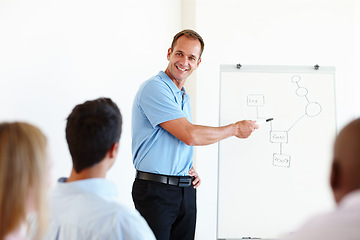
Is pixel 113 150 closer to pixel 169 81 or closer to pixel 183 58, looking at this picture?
pixel 169 81

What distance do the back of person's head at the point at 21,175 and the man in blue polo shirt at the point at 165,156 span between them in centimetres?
104

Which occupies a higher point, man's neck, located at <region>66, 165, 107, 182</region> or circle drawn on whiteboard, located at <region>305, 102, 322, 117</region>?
circle drawn on whiteboard, located at <region>305, 102, 322, 117</region>

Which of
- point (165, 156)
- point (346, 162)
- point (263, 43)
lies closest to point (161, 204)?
point (165, 156)

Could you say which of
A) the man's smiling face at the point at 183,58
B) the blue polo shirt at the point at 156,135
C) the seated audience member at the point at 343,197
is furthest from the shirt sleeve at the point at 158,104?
the seated audience member at the point at 343,197

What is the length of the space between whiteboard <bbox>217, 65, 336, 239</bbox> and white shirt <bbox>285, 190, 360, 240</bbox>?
1.87 m

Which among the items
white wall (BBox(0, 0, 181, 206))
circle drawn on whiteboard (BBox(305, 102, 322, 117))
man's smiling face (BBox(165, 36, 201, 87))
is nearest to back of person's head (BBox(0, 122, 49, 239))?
white wall (BBox(0, 0, 181, 206))

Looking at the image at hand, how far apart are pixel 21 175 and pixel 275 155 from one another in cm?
200

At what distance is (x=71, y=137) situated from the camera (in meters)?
1.20

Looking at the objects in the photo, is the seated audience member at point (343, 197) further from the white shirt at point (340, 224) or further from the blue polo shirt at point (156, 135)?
the blue polo shirt at point (156, 135)

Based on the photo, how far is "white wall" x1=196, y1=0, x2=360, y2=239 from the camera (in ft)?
9.71

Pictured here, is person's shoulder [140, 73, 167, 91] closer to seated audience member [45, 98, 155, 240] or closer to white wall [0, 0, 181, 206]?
white wall [0, 0, 181, 206]

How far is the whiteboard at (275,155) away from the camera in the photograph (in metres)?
2.65

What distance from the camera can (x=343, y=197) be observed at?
86cm

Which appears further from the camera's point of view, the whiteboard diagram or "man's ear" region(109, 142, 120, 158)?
the whiteboard diagram
